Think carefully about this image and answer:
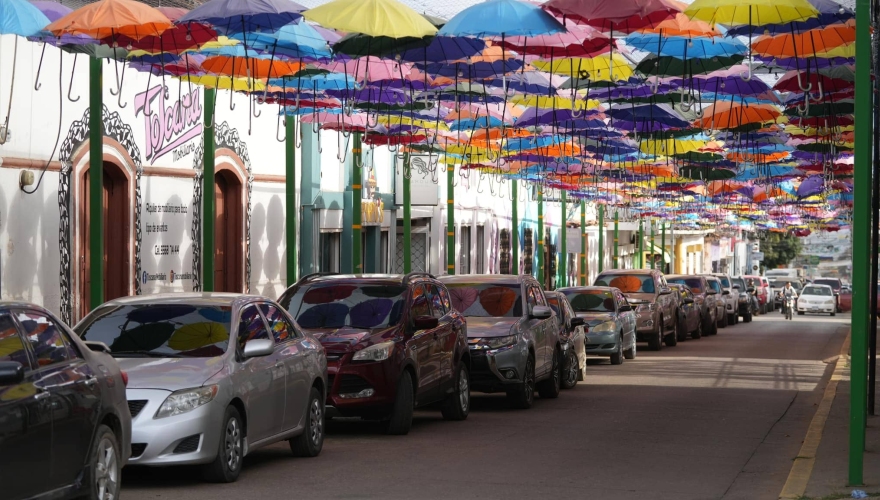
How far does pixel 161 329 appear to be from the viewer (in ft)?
35.6

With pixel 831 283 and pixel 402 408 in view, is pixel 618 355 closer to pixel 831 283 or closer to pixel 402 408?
pixel 402 408

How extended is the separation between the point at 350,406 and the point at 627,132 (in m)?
13.8

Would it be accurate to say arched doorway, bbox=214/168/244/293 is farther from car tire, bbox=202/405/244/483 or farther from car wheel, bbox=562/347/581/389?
car tire, bbox=202/405/244/483

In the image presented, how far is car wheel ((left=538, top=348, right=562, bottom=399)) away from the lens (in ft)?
61.7

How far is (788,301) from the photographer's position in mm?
56625

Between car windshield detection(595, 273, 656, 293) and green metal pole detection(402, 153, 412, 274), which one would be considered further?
car windshield detection(595, 273, 656, 293)

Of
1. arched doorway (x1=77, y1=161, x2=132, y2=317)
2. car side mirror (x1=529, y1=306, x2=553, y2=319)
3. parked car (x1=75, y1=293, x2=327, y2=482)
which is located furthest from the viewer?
arched doorway (x1=77, y1=161, x2=132, y2=317)

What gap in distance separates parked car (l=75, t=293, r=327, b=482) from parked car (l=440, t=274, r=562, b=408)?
16.0 ft

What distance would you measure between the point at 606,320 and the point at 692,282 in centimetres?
1552

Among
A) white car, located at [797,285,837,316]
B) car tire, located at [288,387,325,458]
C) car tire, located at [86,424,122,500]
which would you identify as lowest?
white car, located at [797,285,837,316]

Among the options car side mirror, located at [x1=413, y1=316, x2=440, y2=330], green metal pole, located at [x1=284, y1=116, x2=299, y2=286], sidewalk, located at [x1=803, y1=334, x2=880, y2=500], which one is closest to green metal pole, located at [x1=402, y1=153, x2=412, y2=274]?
green metal pole, located at [x1=284, y1=116, x2=299, y2=286]

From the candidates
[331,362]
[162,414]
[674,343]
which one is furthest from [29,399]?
[674,343]

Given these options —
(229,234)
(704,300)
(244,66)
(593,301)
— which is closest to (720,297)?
(704,300)

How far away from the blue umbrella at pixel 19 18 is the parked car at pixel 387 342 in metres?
4.12
